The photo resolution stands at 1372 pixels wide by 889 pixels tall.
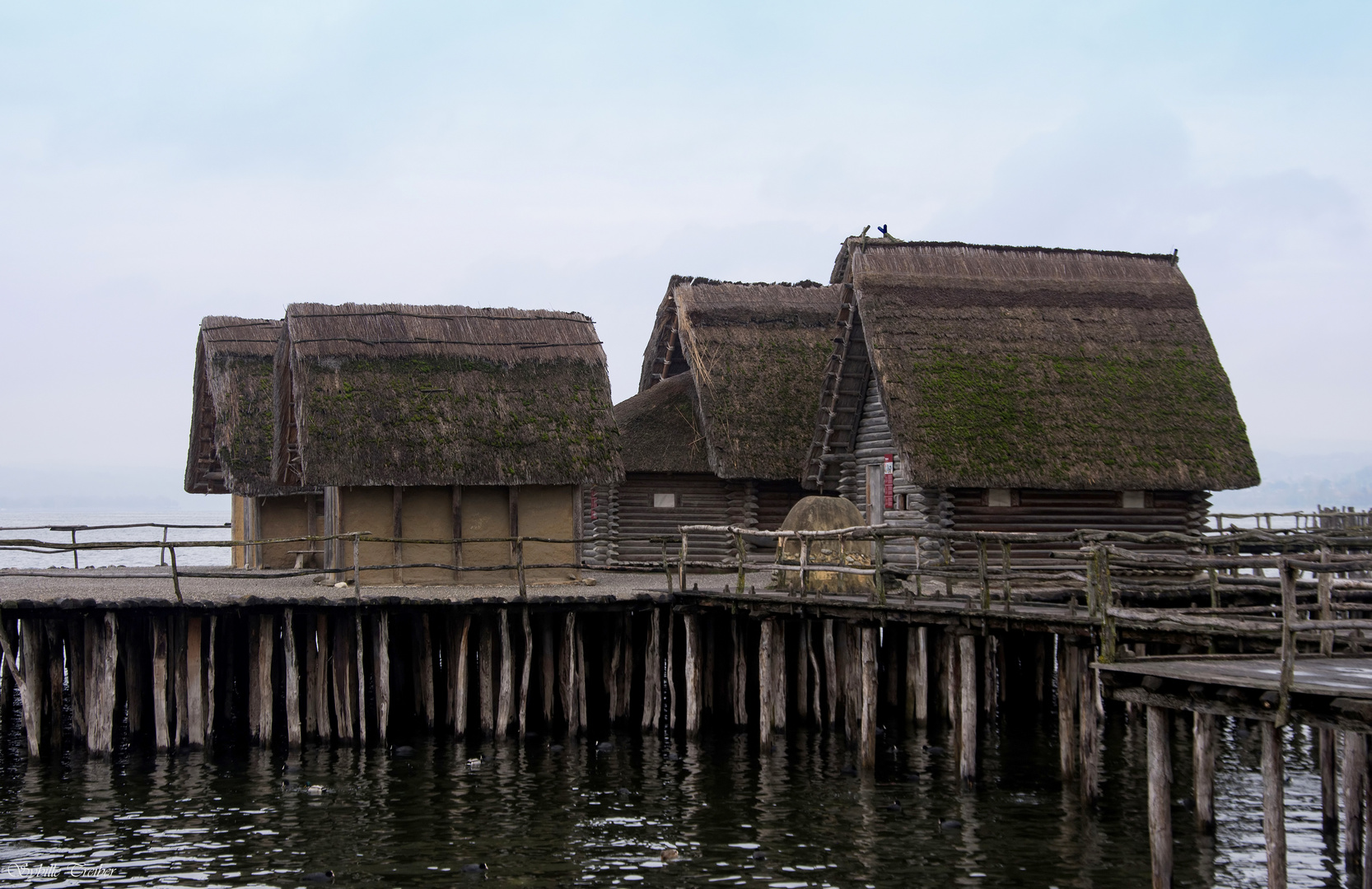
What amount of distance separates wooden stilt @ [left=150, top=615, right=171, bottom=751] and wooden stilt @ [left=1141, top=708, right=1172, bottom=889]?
14409mm

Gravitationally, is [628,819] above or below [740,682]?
below

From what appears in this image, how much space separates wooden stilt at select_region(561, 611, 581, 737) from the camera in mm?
22000

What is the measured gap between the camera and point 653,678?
22500 millimetres

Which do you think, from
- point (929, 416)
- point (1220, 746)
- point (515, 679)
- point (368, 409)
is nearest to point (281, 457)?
point (368, 409)

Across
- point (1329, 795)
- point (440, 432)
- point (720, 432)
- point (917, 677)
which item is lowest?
point (1329, 795)

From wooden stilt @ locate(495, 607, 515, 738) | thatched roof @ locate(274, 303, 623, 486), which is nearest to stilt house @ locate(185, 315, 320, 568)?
thatched roof @ locate(274, 303, 623, 486)

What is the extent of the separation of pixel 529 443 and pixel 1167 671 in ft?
50.9

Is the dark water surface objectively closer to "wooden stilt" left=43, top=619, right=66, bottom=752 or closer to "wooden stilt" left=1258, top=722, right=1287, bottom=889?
"wooden stilt" left=43, top=619, right=66, bottom=752

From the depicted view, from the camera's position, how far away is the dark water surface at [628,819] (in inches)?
563

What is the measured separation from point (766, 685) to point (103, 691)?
31.7ft

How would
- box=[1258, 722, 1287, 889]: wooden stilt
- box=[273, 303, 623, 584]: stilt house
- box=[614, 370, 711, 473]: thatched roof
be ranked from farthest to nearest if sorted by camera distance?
1. box=[614, 370, 711, 473]: thatched roof
2. box=[273, 303, 623, 584]: stilt house
3. box=[1258, 722, 1287, 889]: wooden stilt

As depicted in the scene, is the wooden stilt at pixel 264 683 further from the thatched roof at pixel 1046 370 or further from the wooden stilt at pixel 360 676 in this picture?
the thatched roof at pixel 1046 370

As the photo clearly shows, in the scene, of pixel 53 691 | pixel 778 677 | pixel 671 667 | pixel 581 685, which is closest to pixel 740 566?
pixel 778 677

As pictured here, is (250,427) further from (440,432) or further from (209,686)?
(209,686)
